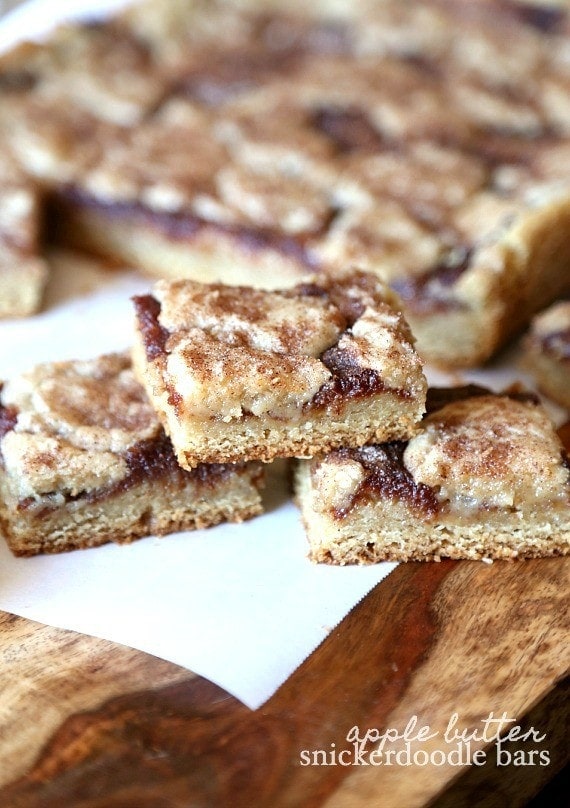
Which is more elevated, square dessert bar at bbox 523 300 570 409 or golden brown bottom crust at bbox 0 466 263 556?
square dessert bar at bbox 523 300 570 409

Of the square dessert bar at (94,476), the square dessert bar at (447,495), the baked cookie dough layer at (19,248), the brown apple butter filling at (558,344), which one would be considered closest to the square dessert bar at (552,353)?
the brown apple butter filling at (558,344)

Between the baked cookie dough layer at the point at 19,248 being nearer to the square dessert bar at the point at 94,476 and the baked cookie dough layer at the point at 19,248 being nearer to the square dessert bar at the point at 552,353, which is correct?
the square dessert bar at the point at 94,476

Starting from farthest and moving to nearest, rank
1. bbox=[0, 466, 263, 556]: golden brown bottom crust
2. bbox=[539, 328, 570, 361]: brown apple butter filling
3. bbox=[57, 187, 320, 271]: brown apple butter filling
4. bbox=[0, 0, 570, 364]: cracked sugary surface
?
bbox=[57, 187, 320, 271]: brown apple butter filling → bbox=[0, 0, 570, 364]: cracked sugary surface → bbox=[539, 328, 570, 361]: brown apple butter filling → bbox=[0, 466, 263, 556]: golden brown bottom crust

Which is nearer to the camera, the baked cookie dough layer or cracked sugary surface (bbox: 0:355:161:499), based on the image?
cracked sugary surface (bbox: 0:355:161:499)

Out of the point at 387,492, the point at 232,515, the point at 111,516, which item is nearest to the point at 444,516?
the point at 387,492

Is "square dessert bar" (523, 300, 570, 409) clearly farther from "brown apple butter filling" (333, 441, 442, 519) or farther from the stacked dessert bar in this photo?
"brown apple butter filling" (333, 441, 442, 519)

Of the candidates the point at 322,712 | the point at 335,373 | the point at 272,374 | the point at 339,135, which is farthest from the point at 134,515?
the point at 339,135

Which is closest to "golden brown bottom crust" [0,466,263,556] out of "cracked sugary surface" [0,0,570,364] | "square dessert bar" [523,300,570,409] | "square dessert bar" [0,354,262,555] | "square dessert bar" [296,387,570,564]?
"square dessert bar" [0,354,262,555]
